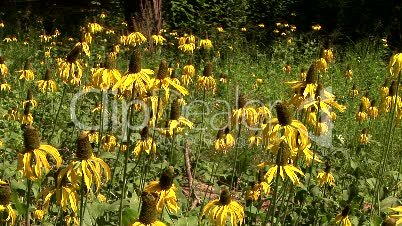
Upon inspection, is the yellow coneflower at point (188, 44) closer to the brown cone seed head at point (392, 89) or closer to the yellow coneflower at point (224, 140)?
the yellow coneflower at point (224, 140)

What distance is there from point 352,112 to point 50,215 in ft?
15.3

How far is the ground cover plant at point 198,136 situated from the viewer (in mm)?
2291

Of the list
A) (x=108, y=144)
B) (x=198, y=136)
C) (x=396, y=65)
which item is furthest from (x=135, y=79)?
(x=198, y=136)

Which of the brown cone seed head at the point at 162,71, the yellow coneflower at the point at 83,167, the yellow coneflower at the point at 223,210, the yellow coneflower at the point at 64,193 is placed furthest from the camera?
the brown cone seed head at the point at 162,71

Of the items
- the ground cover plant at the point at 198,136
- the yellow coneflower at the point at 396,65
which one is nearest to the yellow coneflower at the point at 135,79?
the ground cover plant at the point at 198,136

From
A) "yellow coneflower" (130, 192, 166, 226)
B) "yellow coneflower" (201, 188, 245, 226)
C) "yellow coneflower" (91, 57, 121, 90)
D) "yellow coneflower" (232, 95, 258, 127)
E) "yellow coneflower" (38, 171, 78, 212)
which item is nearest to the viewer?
"yellow coneflower" (130, 192, 166, 226)

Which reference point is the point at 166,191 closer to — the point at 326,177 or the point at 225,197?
the point at 225,197

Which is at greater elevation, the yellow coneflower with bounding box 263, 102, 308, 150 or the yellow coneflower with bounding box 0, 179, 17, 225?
the yellow coneflower with bounding box 263, 102, 308, 150

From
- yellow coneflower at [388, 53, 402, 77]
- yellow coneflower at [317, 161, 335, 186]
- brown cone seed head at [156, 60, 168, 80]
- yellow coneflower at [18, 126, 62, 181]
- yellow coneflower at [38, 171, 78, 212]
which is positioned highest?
yellow coneflower at [388, 53, 402, 77]

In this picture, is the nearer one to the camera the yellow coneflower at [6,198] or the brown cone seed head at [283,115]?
the yellow coneflower at [6,198]

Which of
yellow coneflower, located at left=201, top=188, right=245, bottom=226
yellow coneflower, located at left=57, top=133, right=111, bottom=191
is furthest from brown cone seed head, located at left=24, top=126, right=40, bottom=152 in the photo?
yellow coneflower, located at left=201, top=188, right=245, bottom=226

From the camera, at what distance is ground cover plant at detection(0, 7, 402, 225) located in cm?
229

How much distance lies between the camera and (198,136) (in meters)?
5.35

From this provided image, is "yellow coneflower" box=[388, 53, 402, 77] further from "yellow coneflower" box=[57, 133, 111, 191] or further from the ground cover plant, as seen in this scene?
"yellow coneflower" box=[57, 133, 111, 191]
